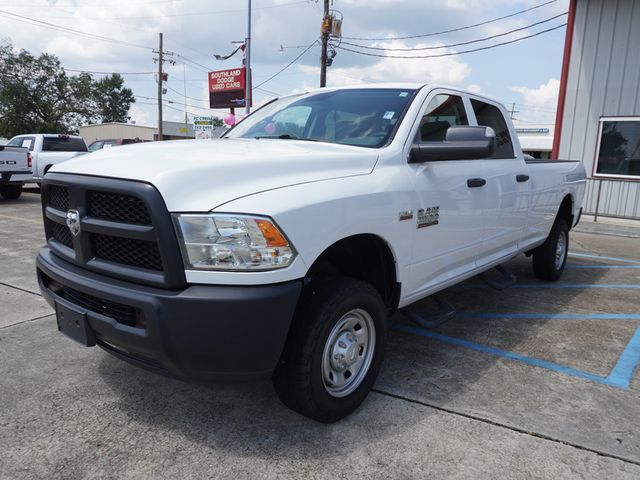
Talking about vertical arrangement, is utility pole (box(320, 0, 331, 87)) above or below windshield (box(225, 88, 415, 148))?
above

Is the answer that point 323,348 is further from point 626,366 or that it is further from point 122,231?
point 626,366

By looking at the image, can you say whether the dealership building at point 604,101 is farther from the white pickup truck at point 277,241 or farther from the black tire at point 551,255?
the white pickup truck at point 277,241

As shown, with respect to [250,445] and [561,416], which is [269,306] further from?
[561,416]

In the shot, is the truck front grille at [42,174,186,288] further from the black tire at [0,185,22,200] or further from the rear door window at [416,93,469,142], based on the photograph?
the black tire at [0,185,22,200]

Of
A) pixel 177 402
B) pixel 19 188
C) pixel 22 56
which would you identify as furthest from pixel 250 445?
pixel 22 56

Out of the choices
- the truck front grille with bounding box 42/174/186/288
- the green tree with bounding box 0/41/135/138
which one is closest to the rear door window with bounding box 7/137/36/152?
the truck front grille with bounding box 42/174/186/288

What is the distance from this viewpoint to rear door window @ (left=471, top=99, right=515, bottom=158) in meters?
4.28

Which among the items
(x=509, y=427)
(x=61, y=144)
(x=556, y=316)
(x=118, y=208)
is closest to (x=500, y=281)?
(x=556, y=316)

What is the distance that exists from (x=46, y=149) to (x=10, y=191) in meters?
1.49

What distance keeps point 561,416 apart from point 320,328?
1481mm

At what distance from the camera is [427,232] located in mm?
3180

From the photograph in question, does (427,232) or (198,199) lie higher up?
(198,199)

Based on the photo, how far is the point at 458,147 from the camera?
304 centimetres

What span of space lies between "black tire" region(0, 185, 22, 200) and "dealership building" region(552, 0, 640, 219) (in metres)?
14.0
